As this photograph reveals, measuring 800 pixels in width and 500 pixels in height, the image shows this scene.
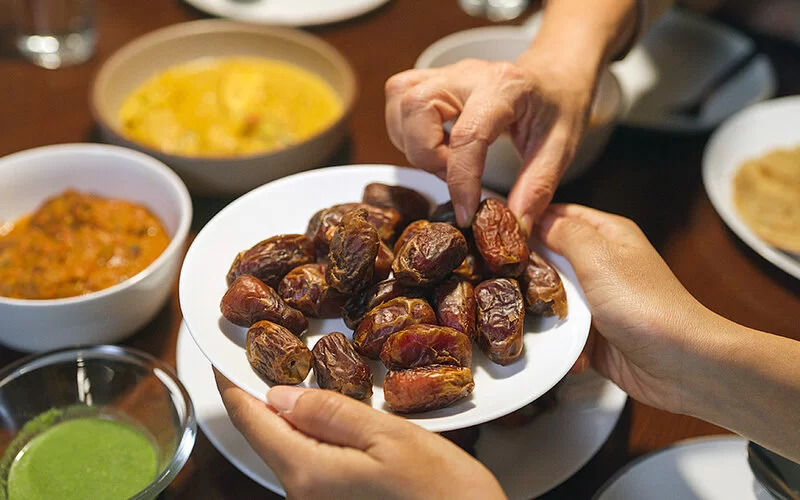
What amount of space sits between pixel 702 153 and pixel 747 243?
396 millimetres

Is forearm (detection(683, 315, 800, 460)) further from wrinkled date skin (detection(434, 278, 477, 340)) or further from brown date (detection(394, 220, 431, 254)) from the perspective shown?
brown date (detection(394, 220, 431, 254))

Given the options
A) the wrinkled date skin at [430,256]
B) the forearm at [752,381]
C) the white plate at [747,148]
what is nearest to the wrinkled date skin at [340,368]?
the wrinkled date skin at [430,256]

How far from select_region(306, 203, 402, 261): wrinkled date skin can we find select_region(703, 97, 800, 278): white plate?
851mm

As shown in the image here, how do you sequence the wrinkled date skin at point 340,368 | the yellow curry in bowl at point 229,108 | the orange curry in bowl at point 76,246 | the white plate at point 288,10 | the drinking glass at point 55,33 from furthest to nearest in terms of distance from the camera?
the white plate at point 288,10
the drinking glass at point 55,33
the yellow curry in bowl at point 229,108
the orange curry in bowl at point 76,246
the wrinkled date skin at point 340,368

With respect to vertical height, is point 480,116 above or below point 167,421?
above

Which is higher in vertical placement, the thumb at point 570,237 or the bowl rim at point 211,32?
the thumb at point 570,237

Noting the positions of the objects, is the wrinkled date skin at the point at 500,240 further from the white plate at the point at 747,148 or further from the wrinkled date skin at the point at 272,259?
the white plate at the point at 747,148

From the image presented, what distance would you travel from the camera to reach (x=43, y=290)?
1322 mm

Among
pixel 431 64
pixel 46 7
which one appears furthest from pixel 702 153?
pixel 46 7

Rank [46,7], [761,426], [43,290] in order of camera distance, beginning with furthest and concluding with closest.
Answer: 1. [46,7]
2. [43,290]
3. [761,426]

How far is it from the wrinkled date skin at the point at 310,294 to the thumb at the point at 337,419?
0.21m

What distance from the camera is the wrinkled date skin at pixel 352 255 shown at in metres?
1.07

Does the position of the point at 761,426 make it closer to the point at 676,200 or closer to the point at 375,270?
the point at 375,270

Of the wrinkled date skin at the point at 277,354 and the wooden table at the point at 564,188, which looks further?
the wooden table at the point at 564,188
